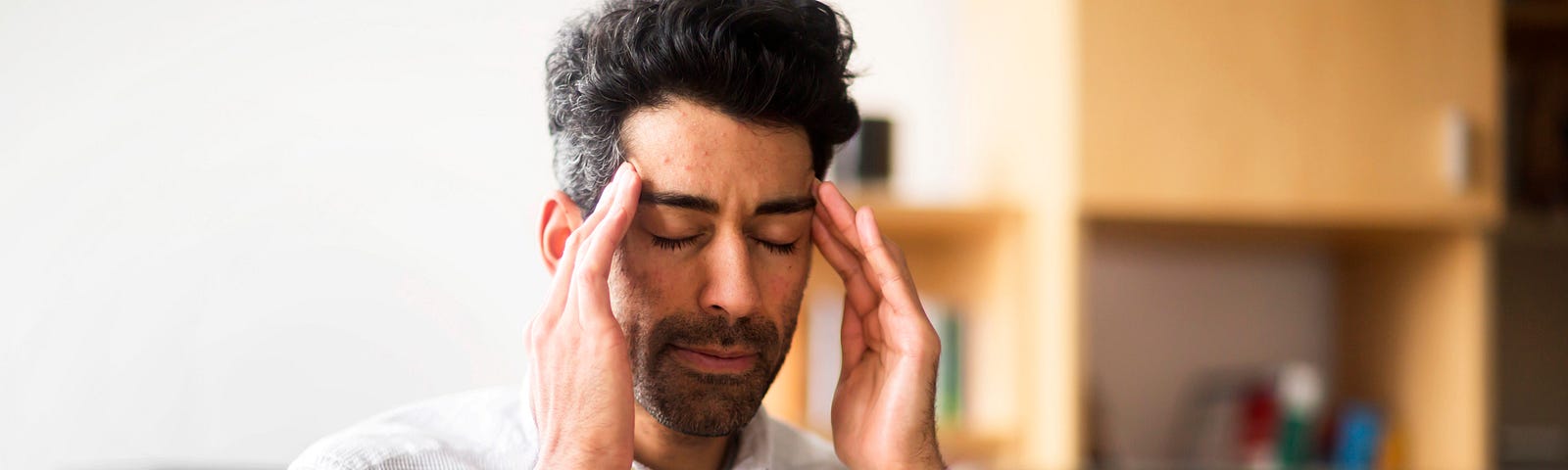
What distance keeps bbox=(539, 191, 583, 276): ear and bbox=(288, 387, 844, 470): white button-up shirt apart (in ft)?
0.47

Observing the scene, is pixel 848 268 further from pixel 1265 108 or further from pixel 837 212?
pixel 1265 108

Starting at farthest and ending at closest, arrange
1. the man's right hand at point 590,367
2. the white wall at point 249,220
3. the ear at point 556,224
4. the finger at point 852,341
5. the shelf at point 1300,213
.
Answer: the shelf at point 1300,213, the white wall at point 249,220, the finger at point 852,341, the ear at point 556,224, the man's right hand at point 590,367

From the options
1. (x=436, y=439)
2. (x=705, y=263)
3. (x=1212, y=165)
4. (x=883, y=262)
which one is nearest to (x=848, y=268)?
(x=883, y=262)

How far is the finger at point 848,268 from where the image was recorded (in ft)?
3.93

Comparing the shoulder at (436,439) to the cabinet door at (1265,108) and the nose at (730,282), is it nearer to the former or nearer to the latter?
the nose at (730,282)

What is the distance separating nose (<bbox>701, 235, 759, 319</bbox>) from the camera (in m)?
1.06

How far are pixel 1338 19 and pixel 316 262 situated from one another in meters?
1.76

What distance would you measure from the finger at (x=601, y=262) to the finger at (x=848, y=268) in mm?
218

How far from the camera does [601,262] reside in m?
1.03

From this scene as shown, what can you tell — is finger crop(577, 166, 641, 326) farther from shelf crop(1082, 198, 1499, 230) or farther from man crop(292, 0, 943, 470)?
shelf crop(1082, 198, 1499, 230)

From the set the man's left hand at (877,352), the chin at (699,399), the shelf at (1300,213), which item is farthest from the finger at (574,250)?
the shelf at (1300,213)

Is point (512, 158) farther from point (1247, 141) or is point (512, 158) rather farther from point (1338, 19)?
point (1338, 19)

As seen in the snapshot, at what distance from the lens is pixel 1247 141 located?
2.08 meters

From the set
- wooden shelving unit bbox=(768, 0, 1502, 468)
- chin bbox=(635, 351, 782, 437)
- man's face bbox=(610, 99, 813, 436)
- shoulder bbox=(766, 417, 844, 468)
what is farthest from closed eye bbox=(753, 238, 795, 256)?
wooden shelving unit bbox=(768, 0, 1502, 468)
